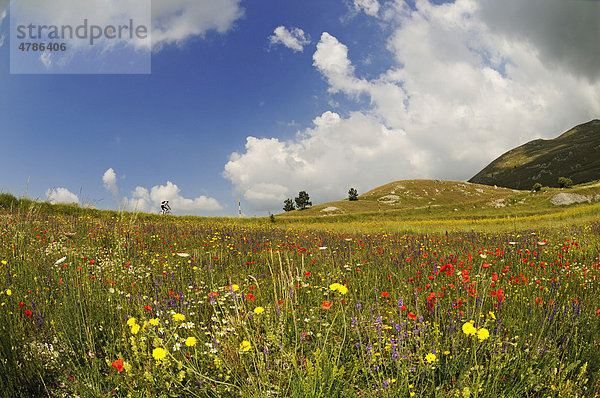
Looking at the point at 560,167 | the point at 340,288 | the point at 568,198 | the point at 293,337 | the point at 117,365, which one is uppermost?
the point at 560,167

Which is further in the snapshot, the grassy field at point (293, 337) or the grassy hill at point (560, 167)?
→ the grassy hill at point (560, 167)

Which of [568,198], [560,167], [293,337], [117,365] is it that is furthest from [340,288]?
[560,167]

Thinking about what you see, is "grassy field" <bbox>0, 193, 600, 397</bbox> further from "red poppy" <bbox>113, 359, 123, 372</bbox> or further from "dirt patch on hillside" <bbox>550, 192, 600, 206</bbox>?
"dirt patch on hillside" <bbox>550, 192, 600, 206</bbox>

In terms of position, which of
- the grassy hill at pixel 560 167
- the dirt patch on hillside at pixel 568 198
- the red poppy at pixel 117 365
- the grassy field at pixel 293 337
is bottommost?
the grassy field at pixel 293 337

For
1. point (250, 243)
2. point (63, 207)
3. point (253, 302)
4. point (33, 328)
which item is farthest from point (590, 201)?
point (63, 207)

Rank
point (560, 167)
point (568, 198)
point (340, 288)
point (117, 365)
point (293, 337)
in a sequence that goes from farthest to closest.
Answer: point (560, 167), point (568, 198), point (293, 337), point (340, 288), point (117, 365)

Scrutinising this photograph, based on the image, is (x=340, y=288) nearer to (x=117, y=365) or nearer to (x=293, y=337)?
(x=293, y=337)

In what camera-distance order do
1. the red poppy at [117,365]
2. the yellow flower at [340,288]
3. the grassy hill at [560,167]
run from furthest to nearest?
the grassy hill at [560,167] → the yellow flower at [340,288] → the red poppy at [117,365]

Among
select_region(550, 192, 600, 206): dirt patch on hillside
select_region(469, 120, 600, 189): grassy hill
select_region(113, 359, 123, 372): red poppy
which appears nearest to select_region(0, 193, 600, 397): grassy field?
select_region(113, 359, 123, 372): red poppy

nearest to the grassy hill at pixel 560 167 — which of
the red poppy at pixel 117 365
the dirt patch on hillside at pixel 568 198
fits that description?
the dirt patch on hillside at pixel 568 198

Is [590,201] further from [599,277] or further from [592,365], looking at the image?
[592,365]

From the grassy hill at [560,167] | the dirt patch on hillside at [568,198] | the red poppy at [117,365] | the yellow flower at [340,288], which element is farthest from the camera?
the grassy hill at [560,167]

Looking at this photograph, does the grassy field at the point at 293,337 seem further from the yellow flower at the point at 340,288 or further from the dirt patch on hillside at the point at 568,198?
the dirt patch on hillside at the point at 568,198

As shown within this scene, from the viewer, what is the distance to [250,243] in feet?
27.2
